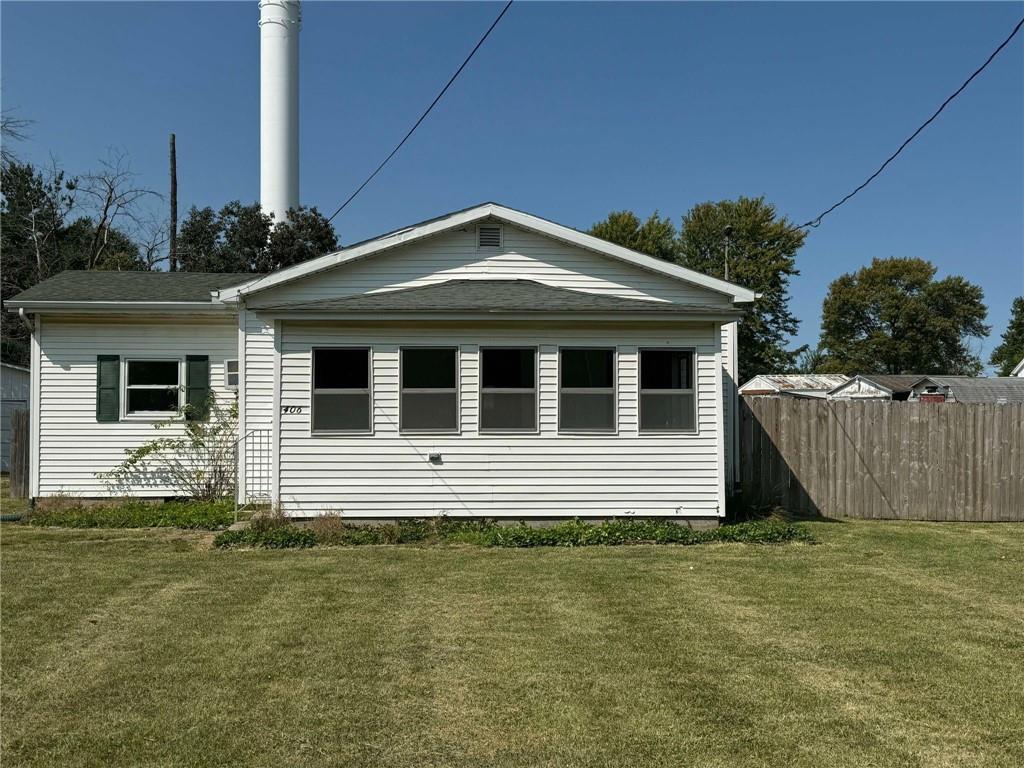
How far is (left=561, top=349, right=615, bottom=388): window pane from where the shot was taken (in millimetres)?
11773

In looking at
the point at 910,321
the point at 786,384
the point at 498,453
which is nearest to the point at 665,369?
the point at 498,453

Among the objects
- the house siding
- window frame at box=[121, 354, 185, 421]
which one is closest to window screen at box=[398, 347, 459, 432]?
the house siding

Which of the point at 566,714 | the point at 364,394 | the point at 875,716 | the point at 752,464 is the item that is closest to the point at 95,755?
the point at 566,714

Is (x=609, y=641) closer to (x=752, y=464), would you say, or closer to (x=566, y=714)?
(x=566, y=714)

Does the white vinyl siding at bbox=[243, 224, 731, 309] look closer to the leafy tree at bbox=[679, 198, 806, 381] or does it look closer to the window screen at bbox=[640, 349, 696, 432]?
the window screen at bbox=[640, 349, 696, 432]

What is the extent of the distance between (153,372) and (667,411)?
28.4 ft

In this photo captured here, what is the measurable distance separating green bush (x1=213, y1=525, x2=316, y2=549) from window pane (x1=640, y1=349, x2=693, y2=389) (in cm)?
508

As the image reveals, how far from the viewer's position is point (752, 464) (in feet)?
46.3

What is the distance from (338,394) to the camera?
11.6 metres

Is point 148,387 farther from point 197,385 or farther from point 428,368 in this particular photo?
point 428,368

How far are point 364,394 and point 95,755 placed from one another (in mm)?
7726

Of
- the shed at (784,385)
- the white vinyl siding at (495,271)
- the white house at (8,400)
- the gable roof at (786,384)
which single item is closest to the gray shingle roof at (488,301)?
the white vinyl siding at (495,271)

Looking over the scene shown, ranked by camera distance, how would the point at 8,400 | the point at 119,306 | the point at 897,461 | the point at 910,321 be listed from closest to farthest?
1. the point at 897,461
2. the point at 119,306
3. the point at 8,400
4. the point at 910,321

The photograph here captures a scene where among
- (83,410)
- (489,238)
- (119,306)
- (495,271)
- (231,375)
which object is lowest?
(83,410)
